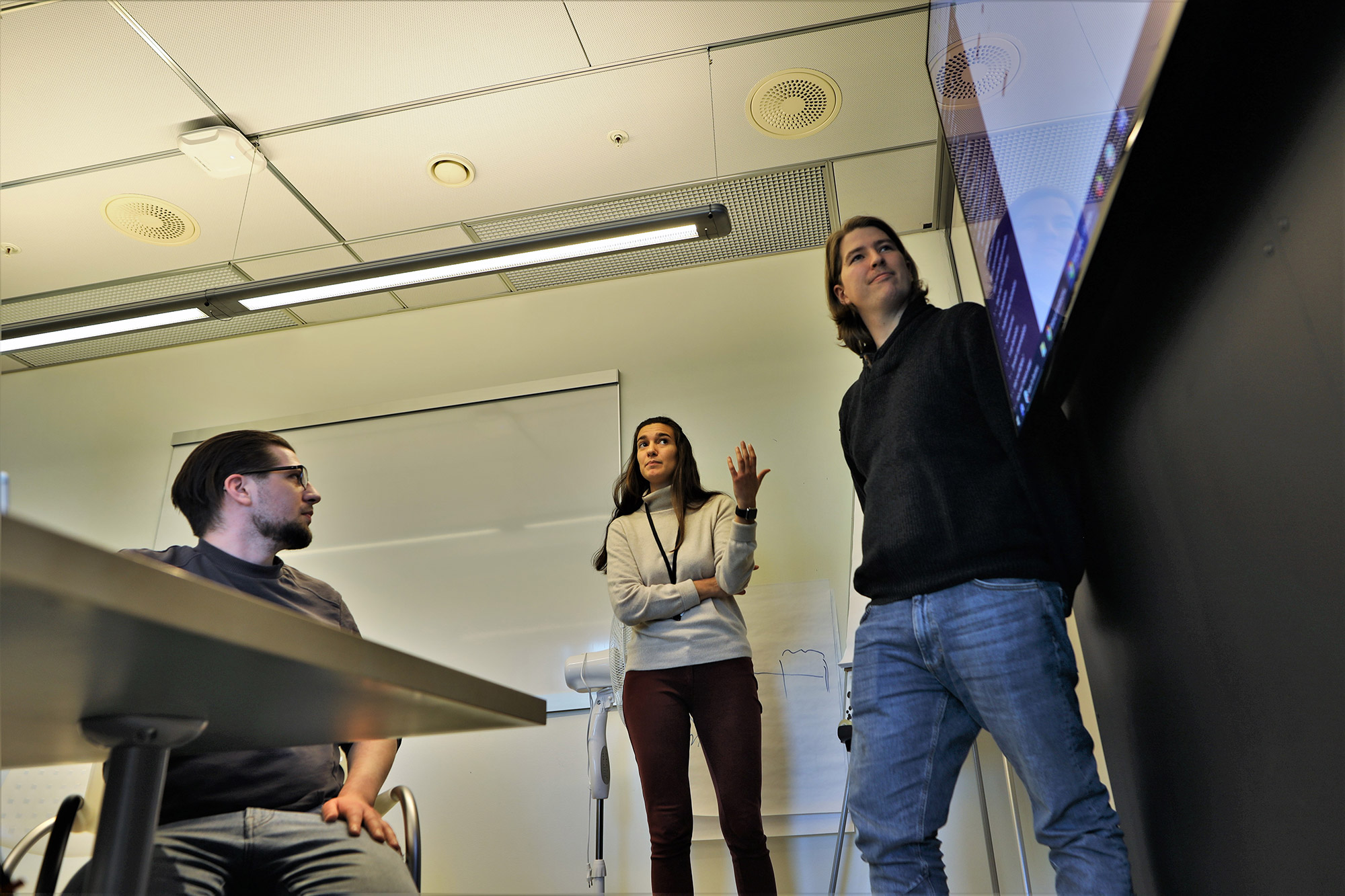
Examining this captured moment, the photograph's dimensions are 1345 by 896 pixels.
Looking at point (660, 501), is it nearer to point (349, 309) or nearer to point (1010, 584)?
point (1010, 584)

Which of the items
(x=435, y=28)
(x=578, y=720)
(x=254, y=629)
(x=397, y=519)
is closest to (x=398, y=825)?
(x=578, y=720)

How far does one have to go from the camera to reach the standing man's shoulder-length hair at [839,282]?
179 centimetres

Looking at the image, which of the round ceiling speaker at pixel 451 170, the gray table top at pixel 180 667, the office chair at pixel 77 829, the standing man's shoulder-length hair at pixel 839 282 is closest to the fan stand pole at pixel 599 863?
the office chair at pixel 77 829

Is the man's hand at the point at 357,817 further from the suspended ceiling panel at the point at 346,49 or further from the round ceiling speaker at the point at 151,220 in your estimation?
the round ceiling speaker at the point at 151,220

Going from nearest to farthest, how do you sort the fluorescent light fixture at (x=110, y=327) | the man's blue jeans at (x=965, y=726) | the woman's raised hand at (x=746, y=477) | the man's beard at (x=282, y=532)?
the man's blue jeans at (x=965, y=726) → the man's beard at (x=282, y=532) → the woman's raised hand at (x=746, y=477) → the fluorescent light fixture at (x=110, y=327)

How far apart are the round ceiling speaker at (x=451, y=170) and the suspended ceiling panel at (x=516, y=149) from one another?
0.02 meters

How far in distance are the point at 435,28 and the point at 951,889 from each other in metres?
3.34

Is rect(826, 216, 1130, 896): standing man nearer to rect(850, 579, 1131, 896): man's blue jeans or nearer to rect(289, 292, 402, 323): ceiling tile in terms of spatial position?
rect(850, 579, 1131, 896): man's blue jeans

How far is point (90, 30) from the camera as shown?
273 centimetres

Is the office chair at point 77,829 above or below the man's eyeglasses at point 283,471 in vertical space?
below

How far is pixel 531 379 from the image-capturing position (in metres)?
4.10

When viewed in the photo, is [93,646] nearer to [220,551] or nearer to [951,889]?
[220,551]

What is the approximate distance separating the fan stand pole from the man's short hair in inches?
64.5

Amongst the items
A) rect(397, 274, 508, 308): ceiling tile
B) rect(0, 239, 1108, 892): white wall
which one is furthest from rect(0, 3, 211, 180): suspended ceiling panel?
rect(0, 239, 1108, 892): white wall
